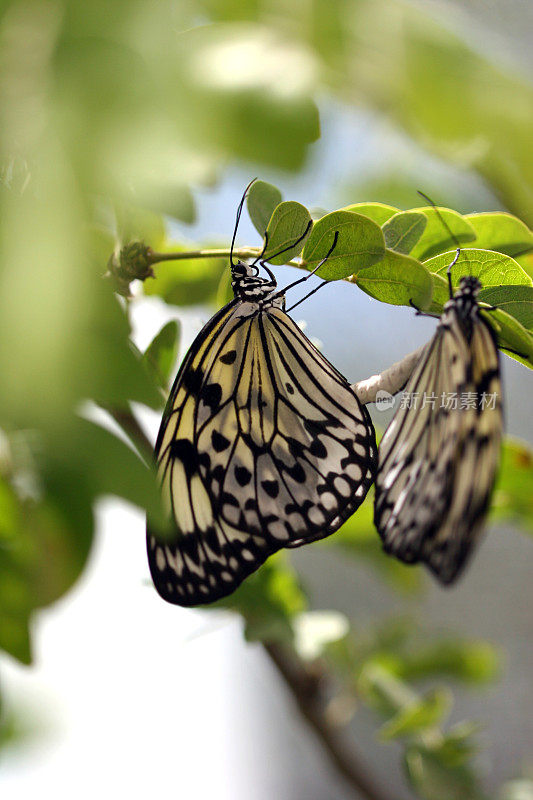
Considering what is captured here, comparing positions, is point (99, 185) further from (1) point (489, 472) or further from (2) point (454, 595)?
(2) point (454, 595)

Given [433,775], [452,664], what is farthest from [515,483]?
[452,664]

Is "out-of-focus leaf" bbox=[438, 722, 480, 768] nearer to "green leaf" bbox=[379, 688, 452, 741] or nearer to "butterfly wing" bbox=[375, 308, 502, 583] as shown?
"green leaf" bbox=[379, 688, 452, 741]

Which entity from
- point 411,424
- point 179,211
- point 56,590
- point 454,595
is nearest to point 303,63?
point 179,211

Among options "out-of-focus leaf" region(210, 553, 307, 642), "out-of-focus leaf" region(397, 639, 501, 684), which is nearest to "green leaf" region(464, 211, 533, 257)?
"out-of-focus leaf" region(210, 553, 307, 642)

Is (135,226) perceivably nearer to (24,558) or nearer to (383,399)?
(383,399)

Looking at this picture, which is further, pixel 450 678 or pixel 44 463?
pixel 450 678
